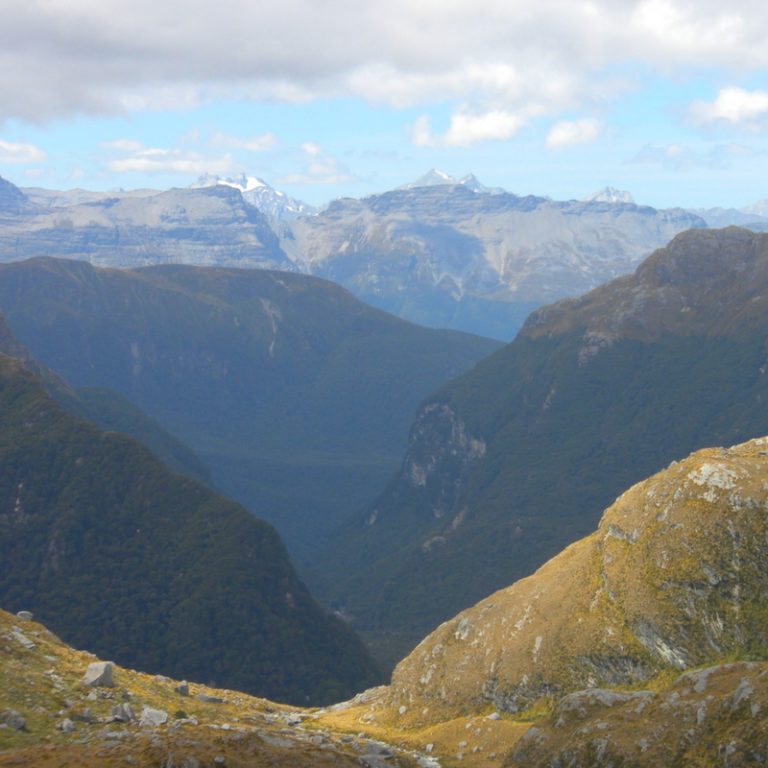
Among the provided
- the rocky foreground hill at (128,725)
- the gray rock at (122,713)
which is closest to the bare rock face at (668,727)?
the rocky foreground hill at (128,725)

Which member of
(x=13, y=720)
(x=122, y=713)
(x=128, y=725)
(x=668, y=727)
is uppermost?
(x=668, y=727)

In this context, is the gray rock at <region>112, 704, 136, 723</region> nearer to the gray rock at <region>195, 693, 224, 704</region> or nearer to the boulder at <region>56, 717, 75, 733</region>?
the boulder at <region>56, 717, 75, 733</region>

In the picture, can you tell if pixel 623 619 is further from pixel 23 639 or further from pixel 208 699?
pixel 23 639

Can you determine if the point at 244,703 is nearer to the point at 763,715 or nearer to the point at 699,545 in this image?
the point at 699,545

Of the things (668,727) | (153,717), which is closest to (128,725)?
(153,717)

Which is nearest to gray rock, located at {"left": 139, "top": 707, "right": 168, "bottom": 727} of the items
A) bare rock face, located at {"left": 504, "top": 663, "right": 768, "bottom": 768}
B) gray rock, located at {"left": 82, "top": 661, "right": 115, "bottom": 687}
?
gray rock, located at {"left": 82, "top": 661, "right": 115, "bottom": 687}

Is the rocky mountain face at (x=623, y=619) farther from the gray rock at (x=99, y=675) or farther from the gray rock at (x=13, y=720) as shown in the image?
the gray rock at (x=13, y=720)

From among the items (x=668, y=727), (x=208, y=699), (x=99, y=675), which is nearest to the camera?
(x=668, y=727)
